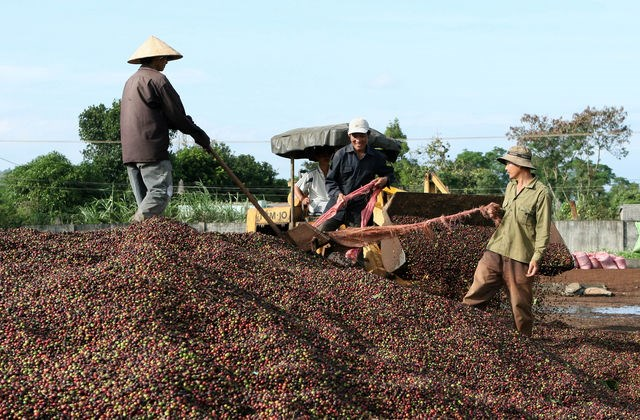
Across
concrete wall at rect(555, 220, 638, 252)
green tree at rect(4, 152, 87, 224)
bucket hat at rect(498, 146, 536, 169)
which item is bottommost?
concrete wall at rect(555, 220, 638, 252)

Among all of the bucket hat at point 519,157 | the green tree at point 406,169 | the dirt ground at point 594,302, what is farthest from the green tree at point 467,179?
the bucket hat at point 519,157

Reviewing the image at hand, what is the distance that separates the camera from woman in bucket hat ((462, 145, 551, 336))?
626cm

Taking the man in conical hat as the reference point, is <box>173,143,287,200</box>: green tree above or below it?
below

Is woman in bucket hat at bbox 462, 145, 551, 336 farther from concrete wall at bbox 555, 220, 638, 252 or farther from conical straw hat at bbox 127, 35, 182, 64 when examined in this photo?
concrete wall at bbox 555, 220, 638, 252

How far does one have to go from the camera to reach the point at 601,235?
20344 millimetres

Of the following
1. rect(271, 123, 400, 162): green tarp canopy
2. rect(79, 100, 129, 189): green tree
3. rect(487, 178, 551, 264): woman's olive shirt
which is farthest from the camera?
rect(79, 100, 129, 189): green tree

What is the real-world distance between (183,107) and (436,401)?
11.2 ft

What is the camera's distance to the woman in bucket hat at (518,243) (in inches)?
247

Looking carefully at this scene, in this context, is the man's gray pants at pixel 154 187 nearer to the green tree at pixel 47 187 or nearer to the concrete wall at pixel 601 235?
the concrete wall at pixel 601 235

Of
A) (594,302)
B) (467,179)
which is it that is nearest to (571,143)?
(467,179)

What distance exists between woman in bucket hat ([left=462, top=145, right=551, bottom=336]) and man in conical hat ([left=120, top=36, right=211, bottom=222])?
7.67 feet

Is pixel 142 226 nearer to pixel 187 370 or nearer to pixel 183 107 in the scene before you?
pixel 183 107

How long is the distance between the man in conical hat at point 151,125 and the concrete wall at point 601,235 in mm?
15178

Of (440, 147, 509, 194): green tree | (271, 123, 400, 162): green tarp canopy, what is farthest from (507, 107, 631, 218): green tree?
(271, 123, 400, 162): green tarp canopy
